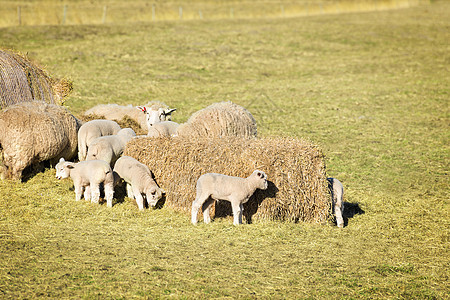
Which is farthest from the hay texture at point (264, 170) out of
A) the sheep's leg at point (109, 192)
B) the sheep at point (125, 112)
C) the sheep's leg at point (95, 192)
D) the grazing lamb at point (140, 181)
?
the sheep at point (125, 112)

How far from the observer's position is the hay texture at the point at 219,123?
1142 centimetres

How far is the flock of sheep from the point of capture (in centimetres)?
802

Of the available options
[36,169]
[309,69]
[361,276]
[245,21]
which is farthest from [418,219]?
[245,21]

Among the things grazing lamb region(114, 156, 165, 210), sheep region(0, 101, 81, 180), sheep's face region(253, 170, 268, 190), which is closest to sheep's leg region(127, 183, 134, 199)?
grazing lamb region(114, 156, 165, 210)

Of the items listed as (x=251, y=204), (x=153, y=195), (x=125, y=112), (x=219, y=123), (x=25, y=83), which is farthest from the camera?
(x=125, y=112)

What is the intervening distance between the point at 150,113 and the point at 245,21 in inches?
1080

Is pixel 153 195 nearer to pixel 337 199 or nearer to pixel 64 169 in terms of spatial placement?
pixel 64 169

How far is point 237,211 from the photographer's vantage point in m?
8.01

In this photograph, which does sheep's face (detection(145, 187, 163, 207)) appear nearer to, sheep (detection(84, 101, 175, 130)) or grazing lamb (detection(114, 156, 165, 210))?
grazing lamb (detection(114, 156, 165, 210))

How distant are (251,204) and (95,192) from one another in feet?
9.44

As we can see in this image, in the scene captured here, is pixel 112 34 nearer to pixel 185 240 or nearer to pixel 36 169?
pixel 36 169

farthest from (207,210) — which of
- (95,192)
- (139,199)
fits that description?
(95,192)

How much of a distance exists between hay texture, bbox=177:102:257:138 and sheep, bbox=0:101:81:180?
2672 millimetres

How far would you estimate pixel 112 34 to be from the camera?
3083cm
